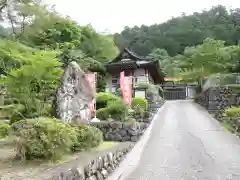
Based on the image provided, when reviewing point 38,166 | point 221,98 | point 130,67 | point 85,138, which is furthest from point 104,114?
point 130,67

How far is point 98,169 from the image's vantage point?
21.9ft

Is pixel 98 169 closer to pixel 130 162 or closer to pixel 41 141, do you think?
pixel 41 141

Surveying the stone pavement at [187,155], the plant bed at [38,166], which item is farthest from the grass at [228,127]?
the plant bed at [38,166]

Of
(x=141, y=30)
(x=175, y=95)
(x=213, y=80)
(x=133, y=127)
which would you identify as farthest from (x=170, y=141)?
(x=141, y=30)

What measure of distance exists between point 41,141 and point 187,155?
5795 millimetres

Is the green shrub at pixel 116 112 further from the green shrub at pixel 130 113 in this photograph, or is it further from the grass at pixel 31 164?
the grass at pixel 31 164

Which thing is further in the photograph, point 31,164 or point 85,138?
point 85,138

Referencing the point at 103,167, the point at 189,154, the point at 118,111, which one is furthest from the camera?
the point at 118,111

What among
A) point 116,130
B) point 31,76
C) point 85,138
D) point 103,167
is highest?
point 31,76

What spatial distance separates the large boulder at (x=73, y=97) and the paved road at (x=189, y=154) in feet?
7.79

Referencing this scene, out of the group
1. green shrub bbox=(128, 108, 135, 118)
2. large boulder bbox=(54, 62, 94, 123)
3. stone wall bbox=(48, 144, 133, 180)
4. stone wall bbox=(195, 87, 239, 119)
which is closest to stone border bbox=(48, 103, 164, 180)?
stone wall bbox=(48, 144, 133, 180)

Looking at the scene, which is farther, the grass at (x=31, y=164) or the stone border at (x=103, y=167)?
the stone border at (x=103, y=167)

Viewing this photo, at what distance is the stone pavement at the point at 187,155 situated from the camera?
7.54 m

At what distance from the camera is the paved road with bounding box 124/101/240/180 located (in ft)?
24.7
